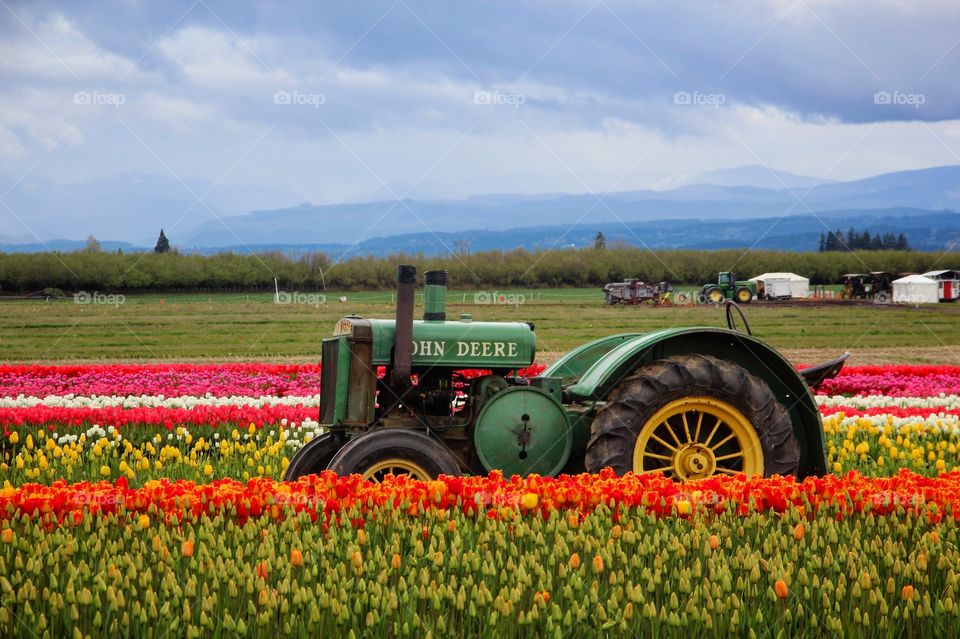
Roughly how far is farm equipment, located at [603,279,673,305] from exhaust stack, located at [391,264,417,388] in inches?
1489

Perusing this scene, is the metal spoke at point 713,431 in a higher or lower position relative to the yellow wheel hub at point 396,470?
higher

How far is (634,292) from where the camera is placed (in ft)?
145

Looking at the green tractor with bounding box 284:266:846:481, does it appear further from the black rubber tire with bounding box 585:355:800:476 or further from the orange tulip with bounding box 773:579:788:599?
the orange tulip with bounding box 773:579:788:599

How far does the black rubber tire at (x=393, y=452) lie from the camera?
18.4 feet

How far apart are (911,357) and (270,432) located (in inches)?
712

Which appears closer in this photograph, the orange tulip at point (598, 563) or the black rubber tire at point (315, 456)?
the orange tulip at point (598, 563)

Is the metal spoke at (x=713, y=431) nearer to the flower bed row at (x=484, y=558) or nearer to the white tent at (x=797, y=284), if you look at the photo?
the flower bed row at (x=484, y=558)

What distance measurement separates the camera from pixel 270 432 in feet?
31.6

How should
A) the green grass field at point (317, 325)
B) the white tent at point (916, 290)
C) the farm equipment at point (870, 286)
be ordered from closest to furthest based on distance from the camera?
the green grass field at point (317, 325) → the white tent at point (916, 290) → the farm equipment at point (870, 286)

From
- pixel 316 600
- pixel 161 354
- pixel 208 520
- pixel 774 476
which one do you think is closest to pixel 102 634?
pixel 316 600

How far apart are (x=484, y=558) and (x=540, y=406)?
6.78 feet

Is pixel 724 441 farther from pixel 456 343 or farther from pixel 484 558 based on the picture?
pixel 484 558

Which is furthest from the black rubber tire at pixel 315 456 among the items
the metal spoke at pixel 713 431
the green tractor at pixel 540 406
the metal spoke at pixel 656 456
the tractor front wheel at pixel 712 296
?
the tractor front wheel at pixel 712 296

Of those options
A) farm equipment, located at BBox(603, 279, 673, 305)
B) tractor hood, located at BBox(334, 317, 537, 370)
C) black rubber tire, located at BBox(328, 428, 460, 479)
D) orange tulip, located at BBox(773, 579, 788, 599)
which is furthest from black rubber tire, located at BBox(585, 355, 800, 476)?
farm equipment, located at BBox(603, 279, 673, 305)
